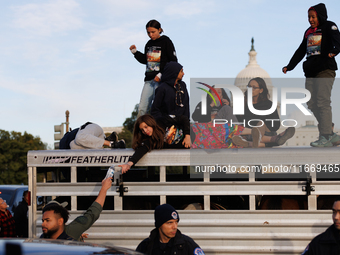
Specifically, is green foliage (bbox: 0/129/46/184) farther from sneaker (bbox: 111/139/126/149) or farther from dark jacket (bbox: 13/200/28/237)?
sneaker (bbox: 111/139/126/149)

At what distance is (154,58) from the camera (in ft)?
22.2

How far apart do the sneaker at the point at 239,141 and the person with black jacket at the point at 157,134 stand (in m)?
0.47

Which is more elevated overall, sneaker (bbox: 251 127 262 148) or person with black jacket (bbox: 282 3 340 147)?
person with black jacket (bbox: 282 3 340 147)

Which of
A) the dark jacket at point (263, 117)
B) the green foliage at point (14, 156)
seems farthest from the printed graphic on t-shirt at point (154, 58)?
the green foliage at point (14, 156)

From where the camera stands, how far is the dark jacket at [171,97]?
5.88 meters

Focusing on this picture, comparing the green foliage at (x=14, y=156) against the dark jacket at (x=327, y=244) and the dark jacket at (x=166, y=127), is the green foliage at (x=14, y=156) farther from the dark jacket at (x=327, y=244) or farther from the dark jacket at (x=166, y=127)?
the dark jacket at (x=327, y=244)

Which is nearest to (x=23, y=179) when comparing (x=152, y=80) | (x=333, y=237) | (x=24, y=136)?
(x=24, y=136)

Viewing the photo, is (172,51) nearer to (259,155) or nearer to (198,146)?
(198,146)

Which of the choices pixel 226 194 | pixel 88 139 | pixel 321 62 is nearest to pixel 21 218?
pixel 88 139

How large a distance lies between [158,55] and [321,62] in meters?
2.20

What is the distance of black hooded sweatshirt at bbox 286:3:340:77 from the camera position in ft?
18.0

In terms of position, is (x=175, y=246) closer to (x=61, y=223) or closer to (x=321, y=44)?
(x=61, y=223)

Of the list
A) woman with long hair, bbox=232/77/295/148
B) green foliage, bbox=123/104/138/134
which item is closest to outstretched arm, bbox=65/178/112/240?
woman with long hair, bbox=232/77/295/148

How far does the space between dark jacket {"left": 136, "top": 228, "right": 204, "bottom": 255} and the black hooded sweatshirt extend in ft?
8.81
